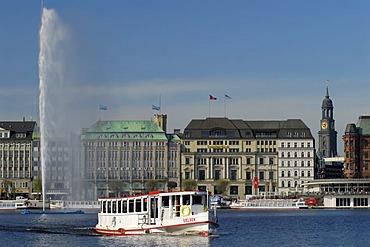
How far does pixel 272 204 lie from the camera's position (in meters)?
190

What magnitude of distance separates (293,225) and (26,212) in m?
56.8

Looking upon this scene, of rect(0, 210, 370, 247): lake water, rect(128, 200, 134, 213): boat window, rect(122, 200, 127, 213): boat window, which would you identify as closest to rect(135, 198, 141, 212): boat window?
rect(128, 200, 134, 213): boat window

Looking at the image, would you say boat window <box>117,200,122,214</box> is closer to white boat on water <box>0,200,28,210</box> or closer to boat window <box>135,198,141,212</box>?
boat window <box>135,198,141,212</box>

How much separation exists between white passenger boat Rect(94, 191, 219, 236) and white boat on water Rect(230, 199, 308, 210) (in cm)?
10358

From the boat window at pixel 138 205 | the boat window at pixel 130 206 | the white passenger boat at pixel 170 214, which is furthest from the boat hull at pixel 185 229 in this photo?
the boat window at pixel 130 206

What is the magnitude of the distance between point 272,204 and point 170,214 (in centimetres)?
10846

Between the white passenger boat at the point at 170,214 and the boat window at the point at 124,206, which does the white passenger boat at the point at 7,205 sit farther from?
the white passenger boat at the point at 170,214

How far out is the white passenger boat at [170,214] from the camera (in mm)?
81375

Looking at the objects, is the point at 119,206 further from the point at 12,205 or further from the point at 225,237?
the point at 12,205

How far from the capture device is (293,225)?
116062mm

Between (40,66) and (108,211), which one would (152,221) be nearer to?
(108,211)

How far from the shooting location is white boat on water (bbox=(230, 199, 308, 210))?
621ft

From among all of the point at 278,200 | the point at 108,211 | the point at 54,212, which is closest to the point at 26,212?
the point at 54,212

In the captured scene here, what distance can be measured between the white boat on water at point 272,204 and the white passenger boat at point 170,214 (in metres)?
104
